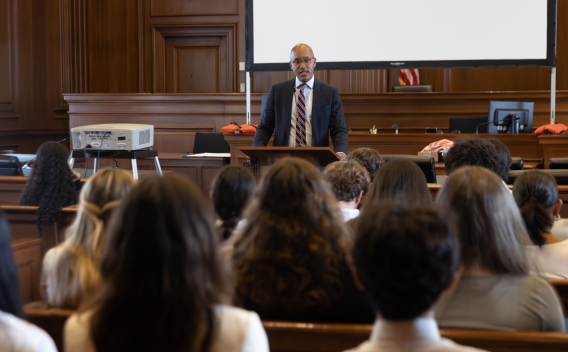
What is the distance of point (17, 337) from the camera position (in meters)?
0.98

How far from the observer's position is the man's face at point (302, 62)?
3816mm

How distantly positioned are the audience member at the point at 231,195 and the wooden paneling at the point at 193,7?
719 centimetres

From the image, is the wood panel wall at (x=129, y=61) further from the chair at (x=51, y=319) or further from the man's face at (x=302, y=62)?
the chair at (x=51, y=319)

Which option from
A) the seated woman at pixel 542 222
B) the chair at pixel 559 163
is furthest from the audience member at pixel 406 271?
the chair at pixel 559 163

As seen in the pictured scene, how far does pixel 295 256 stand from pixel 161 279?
1.70ft

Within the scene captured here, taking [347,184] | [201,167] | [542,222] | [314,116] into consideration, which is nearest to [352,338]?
[542,222]

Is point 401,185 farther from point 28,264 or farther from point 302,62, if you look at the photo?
point 302,62

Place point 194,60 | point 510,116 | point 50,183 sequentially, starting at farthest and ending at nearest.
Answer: point 194,60 → point 510,116 → point 50,183

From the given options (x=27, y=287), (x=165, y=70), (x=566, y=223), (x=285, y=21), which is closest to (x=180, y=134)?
(x=285, y=21)

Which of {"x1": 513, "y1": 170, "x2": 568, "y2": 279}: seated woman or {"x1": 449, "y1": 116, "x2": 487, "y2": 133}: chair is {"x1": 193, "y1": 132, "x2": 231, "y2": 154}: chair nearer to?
{"x1": 449, "y1": 116, "x2": 487, "y2": 133}: chair

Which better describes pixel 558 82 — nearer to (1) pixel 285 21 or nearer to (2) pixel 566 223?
(1) pixel 285 21

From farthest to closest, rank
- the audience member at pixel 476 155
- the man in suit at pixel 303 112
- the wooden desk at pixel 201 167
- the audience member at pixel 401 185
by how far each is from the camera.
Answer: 1. the wooden desk at pixel 201 167
2. the man in suit at pixel 303 112
3. the audience member at pixel 476 155
4. the audience member at pixel 401 185

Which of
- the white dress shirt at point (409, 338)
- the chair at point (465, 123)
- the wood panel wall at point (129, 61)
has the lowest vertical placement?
the white dress shirt at point (409, 338)

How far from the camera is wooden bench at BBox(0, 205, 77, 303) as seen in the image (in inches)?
98.0
